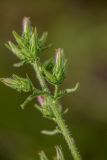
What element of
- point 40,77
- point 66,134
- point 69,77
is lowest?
point 66,134

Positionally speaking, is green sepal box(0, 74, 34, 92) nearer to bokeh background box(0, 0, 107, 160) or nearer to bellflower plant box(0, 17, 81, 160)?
bellflower plant box(0, 17, 81, 160)

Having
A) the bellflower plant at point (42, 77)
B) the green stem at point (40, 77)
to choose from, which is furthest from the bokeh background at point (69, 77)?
the green stem at point (40, 77)

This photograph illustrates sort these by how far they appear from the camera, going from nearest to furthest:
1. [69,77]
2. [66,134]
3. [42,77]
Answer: [66,134] < [42,77] < [69,77]

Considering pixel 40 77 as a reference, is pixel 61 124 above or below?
below

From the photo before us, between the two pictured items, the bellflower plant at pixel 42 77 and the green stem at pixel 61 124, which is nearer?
the green stem at pixel 61 124

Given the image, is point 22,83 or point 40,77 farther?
point 22,83

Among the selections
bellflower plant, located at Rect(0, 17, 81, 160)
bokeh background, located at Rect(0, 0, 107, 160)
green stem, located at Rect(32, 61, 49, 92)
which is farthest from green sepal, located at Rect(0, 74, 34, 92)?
bokeh background, located at Rect(0, 0, 107, 160)

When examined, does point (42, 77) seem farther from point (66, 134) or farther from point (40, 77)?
point (66, 134)

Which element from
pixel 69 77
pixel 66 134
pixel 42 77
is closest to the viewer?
pixel 66 134

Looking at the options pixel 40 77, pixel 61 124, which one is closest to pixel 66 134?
pixel 61 124

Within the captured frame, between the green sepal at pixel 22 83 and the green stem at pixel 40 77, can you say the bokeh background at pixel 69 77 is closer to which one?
the green sepal at pixel 22 83
